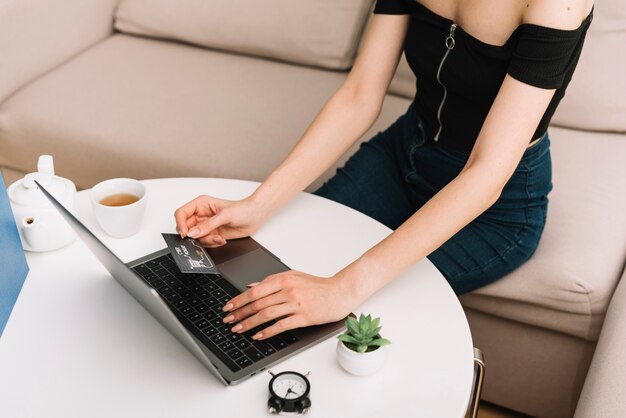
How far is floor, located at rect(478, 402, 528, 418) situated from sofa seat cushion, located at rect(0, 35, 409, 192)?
748mm

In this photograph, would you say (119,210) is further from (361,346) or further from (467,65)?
(467,65)

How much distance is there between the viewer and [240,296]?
3.53 ft

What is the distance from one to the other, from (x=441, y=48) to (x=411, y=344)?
585 mm

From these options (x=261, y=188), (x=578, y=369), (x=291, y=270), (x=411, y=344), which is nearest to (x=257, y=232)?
(x=261, y=188)

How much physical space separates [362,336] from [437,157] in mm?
597

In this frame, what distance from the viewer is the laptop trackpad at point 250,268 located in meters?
1.17

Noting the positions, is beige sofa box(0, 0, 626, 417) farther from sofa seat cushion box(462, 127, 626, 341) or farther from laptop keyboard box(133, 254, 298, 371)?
laptop keyboard box(133, 254, 298, 371)

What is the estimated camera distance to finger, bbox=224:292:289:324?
1.06m

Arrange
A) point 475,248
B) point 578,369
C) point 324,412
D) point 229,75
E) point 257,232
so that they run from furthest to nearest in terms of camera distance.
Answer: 1. point 229,75
2. point 578,369
3. point 475,248
4. point 257,232
5. point 324,412

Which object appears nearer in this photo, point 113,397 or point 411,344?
point 113,397

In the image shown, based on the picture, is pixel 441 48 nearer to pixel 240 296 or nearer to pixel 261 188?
pixel 261 188

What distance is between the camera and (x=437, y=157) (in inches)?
57.6

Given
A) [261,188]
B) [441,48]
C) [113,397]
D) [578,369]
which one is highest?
[441,48]

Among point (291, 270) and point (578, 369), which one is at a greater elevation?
point (291, 270)
